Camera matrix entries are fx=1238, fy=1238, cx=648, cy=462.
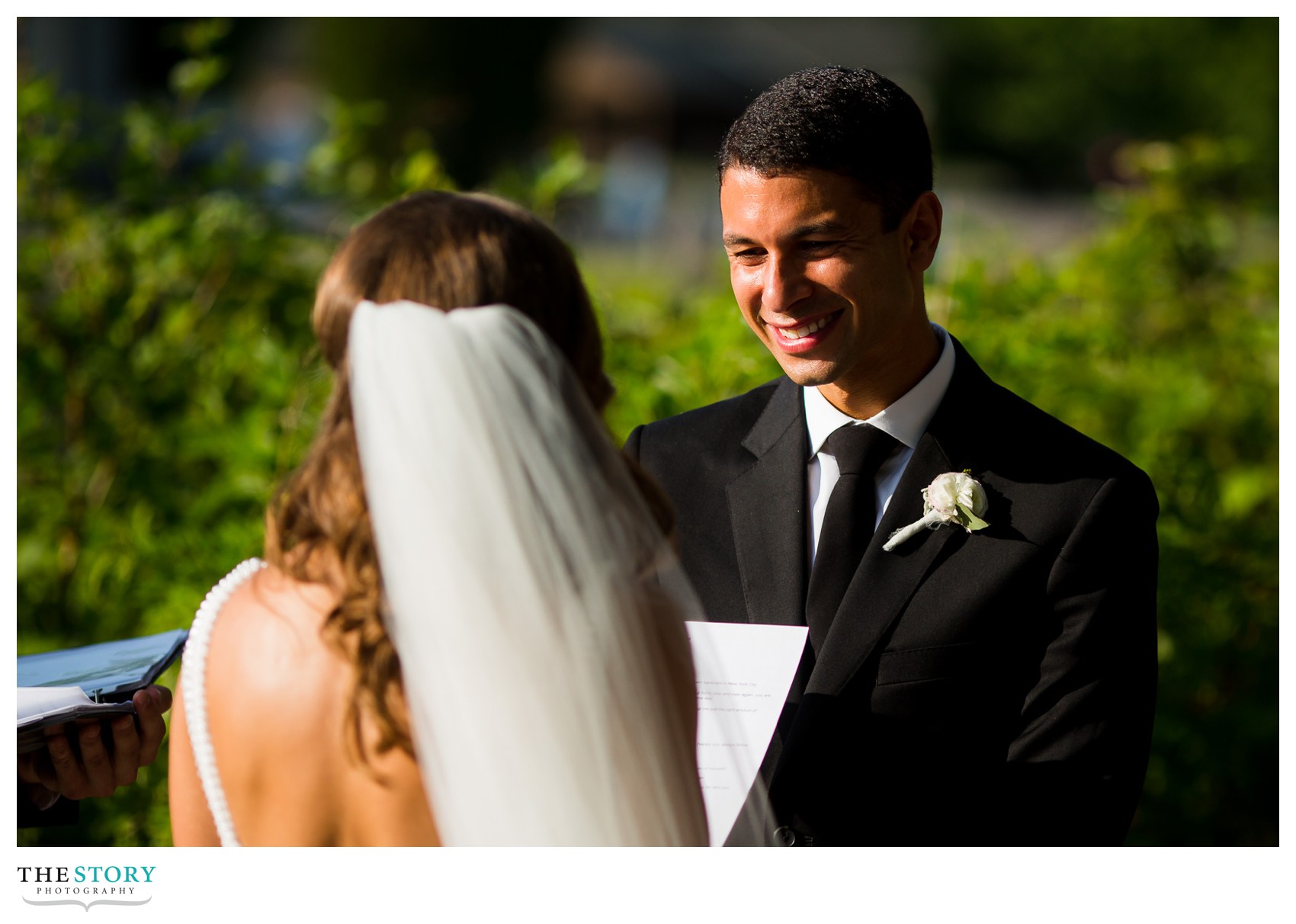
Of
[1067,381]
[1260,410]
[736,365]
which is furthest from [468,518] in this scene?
[1260,410]

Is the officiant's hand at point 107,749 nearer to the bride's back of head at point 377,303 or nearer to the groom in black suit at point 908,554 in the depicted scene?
the bride's back of head at point 377,303

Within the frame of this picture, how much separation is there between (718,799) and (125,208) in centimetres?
329

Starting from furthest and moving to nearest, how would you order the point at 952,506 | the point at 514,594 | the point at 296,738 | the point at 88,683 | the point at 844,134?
the point at 88,683 → the point at 952,506 → the point at 844,134 → the point at 514,594 → the point at 296,738

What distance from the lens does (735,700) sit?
209 centimetres

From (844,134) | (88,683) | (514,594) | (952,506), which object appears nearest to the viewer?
(514,594)

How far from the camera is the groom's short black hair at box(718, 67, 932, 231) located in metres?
2.00

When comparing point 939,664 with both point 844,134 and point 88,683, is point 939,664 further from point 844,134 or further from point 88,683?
point 88,683

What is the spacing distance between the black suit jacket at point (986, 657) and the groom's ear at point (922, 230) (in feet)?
0.78

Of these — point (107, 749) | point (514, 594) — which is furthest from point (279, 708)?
point (107, 749)

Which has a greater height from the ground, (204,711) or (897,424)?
(897,424)

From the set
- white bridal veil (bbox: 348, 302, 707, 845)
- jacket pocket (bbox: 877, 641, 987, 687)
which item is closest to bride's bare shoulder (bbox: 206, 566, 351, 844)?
white bridal veil (bbox: 348, 302, 707, 845)

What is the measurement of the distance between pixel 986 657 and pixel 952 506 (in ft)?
0.86

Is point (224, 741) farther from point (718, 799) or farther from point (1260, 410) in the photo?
point (1260, 410)

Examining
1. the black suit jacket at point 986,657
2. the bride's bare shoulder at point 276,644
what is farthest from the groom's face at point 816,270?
the bride's bare shoulder at point 276,644
